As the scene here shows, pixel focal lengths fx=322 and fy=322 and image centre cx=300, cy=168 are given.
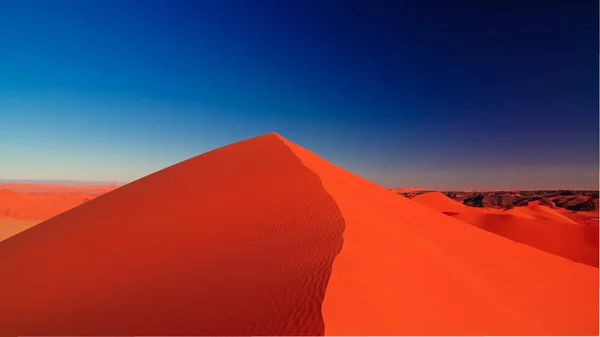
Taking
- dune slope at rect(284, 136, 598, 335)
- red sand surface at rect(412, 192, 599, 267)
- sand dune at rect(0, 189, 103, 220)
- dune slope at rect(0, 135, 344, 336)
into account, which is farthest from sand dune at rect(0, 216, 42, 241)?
red sand surface at rect(412, 192, 599, 267)

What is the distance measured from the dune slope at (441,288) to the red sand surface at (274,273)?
1.4 inches

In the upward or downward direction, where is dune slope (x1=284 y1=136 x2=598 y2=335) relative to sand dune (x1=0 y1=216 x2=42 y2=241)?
upward

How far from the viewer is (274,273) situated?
5.56 m

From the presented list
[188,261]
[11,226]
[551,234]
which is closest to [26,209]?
[11,226]

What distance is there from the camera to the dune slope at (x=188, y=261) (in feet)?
16.1

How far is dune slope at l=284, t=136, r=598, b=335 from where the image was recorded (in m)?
4.71

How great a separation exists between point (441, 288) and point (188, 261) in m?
5.34

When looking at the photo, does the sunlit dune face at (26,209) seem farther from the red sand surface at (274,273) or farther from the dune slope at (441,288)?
the dune slope at (441,288)

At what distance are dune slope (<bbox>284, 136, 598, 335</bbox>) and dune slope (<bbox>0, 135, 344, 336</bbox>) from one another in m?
0.41

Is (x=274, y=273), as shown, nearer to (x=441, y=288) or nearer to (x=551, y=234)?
(x=441, y=288)

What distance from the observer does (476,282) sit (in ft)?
24.4

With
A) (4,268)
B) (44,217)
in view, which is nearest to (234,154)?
(4,268)

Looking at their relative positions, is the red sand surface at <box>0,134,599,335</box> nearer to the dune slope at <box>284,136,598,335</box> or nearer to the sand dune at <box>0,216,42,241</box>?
the dune slope at <box>284,136,598,335</box>

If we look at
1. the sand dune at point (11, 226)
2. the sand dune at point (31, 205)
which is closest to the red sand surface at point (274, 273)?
the sand dune at point (11, 226)
